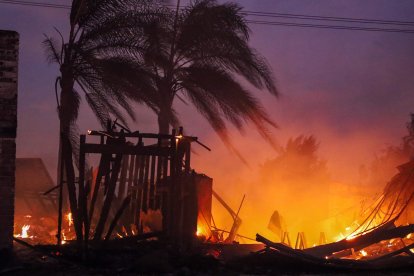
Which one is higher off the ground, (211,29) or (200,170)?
(211,29)

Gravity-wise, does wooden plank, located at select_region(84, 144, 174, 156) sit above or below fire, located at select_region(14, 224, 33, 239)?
above

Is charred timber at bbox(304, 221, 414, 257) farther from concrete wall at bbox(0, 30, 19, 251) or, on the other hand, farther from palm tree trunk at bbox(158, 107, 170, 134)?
palm tree trunk at bbox(158, 107, 170, 134)

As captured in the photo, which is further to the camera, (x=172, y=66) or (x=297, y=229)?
(x=297, y=229)

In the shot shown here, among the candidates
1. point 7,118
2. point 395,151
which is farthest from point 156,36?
point 395,151

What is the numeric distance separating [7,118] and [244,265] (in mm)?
4659

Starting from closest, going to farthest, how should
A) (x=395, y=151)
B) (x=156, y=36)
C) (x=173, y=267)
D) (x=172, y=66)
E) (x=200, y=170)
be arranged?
(x=173, y=267) → (x=156, y=36) → (x=172, y=66) → (x=200, y=170) → (x=395, y=151)

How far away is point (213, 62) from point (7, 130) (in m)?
7.78

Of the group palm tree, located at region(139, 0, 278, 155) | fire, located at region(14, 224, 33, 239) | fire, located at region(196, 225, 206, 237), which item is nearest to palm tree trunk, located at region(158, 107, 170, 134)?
palm tree, located at region(139, 0, 278, 155)

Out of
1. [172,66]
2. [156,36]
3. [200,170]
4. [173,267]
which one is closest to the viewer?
[173,267]

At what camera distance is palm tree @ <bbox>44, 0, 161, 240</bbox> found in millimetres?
13258

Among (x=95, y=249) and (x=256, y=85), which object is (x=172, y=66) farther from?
(x=95, y=249)

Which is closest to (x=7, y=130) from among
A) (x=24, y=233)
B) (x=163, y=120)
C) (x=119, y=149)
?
(x=119, y=149)

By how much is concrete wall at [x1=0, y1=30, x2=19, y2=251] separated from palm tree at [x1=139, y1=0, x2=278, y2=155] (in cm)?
568

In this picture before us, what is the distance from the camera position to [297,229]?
16781mm
